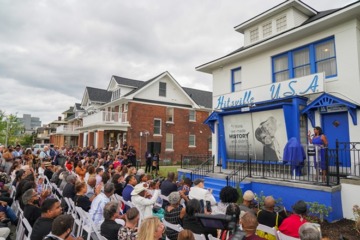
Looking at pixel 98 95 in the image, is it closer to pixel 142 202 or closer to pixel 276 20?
pixel 276 20

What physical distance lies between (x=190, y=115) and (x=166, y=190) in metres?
23.6

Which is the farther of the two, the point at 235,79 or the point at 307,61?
the point at 235,79

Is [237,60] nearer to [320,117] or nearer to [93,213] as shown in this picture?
[320,117]

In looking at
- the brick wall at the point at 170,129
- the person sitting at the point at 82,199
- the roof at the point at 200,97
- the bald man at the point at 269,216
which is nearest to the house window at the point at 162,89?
the brick wall at the point at 170,129

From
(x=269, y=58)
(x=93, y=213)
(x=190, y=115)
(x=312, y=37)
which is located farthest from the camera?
(x=190, y=115)

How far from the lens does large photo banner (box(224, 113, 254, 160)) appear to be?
12.0m

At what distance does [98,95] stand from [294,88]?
2967 cm

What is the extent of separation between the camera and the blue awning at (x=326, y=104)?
8.97 m

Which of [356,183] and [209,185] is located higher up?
[356,183]

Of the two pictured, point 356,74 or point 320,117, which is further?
point 320,117

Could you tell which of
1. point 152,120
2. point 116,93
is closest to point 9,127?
point 116,93

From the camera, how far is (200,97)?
34125 millimetres

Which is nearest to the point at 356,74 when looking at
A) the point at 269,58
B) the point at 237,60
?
the point at 269,58

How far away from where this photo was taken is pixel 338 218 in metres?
7.24
